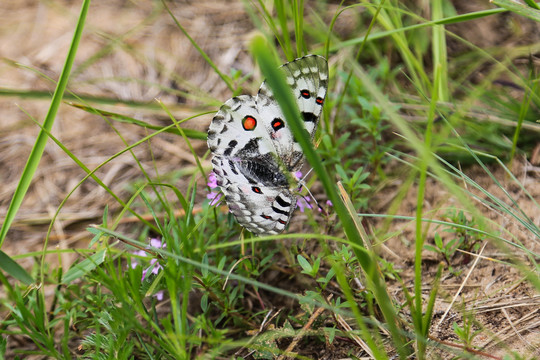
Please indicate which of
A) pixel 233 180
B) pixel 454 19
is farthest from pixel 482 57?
pixel 233 180

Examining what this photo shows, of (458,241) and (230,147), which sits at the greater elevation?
(230,147)

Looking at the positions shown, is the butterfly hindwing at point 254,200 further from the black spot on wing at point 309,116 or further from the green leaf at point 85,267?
the green leaf at point 85,267

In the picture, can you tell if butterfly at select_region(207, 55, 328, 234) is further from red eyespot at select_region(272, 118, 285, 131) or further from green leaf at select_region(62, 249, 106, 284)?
green leaf at select_region(62, 249, 106, 284)

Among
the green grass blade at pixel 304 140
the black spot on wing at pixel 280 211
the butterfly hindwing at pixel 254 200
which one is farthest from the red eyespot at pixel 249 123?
the green grass blade at pixel 304 140

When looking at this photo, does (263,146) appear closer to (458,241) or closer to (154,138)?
(458,241)

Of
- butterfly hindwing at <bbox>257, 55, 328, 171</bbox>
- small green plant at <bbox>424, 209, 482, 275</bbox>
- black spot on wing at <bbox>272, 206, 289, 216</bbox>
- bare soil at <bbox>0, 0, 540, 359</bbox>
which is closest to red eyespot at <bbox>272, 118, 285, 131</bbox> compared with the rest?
butterfly hindwing at <bbox>257, 55, 328, 171</bbox>

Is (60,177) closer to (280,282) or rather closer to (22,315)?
(22,315)

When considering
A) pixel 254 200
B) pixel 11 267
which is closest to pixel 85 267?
pixel 11 267
